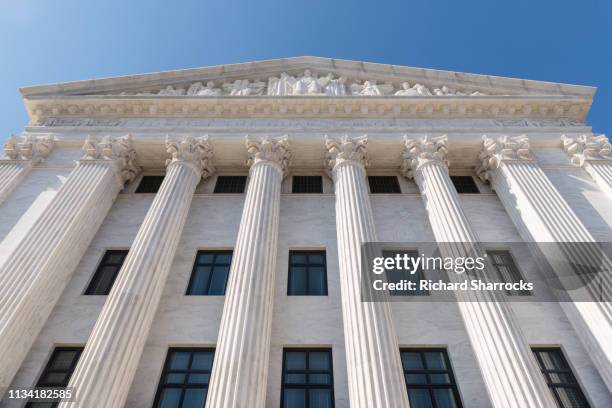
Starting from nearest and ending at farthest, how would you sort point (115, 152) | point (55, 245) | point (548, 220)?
point (55, 245) < point (548, 220) < point (115, 152)

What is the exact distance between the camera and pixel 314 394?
42.0ft

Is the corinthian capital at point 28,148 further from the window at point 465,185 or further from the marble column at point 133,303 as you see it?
the window at point 465,185

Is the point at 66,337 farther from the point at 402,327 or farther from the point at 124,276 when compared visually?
the point at 402,327

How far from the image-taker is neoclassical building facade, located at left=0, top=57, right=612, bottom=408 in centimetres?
1259

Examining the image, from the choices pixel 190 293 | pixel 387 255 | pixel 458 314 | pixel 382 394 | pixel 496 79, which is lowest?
pixel 382 394

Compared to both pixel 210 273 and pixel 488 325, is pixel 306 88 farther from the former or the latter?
pixel 488 325

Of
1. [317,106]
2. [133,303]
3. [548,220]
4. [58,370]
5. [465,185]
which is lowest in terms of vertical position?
[58,370]

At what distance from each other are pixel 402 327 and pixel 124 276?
9.95 meters

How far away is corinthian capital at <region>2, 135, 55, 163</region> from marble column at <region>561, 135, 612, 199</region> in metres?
26.5

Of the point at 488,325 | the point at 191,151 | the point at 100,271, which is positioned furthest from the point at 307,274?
the point at 191,151

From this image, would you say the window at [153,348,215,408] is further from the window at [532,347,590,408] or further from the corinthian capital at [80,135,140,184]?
the window at [532,347,590,408]

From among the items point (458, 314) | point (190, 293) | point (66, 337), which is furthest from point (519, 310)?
point (66, 337)

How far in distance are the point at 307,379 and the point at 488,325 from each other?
599 centimetres

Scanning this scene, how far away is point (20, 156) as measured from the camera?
20188mm
